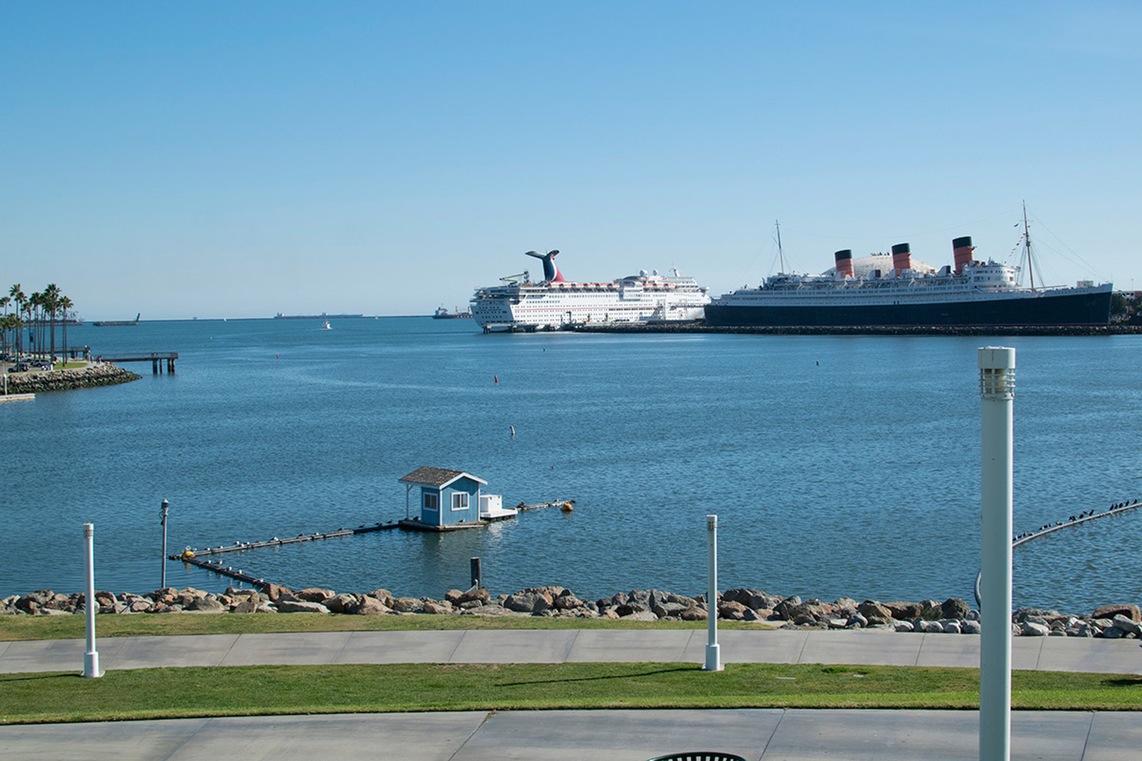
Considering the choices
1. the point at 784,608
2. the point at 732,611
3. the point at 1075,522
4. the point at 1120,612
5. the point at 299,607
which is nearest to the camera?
the point at 299,607

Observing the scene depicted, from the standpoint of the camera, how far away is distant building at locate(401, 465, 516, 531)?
28.4m

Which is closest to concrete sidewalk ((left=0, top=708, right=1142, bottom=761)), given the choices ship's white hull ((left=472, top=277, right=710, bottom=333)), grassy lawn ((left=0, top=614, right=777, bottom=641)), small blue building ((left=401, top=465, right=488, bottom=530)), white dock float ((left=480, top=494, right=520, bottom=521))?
grassy lawn ((left=0, top=614, right=777, bottom=641))

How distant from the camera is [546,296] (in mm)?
171875

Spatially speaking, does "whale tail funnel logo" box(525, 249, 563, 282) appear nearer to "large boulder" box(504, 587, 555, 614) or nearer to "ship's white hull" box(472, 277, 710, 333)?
"ship's white hull" box(472, 277, 710, 333)

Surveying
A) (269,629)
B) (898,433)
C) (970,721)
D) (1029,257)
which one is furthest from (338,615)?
(1029,257)

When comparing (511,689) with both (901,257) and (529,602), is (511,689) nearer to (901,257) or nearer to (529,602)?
(529,602)

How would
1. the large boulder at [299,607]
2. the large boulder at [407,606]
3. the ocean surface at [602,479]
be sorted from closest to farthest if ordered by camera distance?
the large boulder at [299,607] → the large boulder at [407,606] → the ocean surface at [602,479]

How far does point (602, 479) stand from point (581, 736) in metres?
26.4

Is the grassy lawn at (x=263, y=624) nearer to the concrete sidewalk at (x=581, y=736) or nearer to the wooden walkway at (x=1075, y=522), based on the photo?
the concrete sidewalk at (x=581, y=736)

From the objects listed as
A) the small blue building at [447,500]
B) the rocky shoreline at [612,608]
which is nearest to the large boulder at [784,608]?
the rocky shoreline at [612,608]

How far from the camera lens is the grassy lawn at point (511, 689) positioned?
10.0 m

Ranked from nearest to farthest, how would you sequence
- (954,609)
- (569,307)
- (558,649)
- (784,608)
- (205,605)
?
(558,649), (784,608), (954,609), (205,605), (569,307)

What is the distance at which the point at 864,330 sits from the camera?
140m

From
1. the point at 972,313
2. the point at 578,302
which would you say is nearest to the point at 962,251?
the point at 972,313
